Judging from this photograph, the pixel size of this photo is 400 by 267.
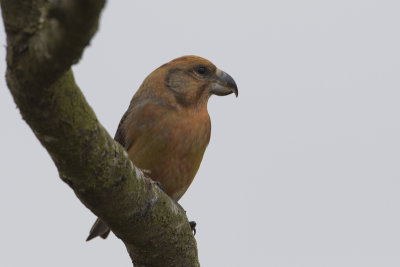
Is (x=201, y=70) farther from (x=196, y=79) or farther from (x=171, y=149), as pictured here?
(x=171, y=149)

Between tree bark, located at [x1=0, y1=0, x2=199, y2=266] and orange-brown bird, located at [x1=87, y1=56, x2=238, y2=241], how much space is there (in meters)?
1.25

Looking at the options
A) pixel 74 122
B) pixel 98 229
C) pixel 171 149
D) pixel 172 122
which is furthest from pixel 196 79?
pixel 74 122

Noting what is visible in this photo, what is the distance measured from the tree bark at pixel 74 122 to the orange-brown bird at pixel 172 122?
1247 millimetres

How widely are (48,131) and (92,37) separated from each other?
0.70 meters

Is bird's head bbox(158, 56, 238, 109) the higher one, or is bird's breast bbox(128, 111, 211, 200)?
bird's head bbox(158, 56, 238, 109)

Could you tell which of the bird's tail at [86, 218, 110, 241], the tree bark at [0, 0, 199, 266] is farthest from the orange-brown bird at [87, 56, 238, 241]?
the tree bark at [0, 0, 199, 266]

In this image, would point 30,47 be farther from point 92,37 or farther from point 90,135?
point 90,135

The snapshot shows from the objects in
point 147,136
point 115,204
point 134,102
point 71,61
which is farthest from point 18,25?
point 134,102

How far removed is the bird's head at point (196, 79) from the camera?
6000 millimetres

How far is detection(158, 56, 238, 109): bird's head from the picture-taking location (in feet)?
19.7

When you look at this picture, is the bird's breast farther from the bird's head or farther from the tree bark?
the tree bark

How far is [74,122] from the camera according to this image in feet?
9.77

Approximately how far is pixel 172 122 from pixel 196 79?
2.26 ft

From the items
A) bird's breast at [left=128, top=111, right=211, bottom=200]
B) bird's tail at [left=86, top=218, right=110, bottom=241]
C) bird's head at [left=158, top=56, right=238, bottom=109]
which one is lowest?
bird's tail at [left=86, top=218, right=110, bottom=241]
